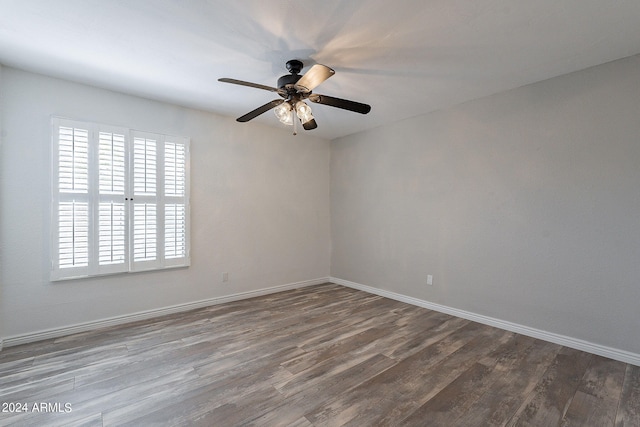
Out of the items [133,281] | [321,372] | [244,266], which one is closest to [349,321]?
[321,372]

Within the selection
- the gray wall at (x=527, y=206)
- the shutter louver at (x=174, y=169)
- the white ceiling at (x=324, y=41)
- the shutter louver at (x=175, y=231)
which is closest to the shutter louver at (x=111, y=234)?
the shutter louver at (x=175, y=231)

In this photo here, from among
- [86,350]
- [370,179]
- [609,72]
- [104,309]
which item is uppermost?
[609,72]

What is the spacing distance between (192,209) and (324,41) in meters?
2.69

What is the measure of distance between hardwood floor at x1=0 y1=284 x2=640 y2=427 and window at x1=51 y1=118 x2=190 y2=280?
773mm

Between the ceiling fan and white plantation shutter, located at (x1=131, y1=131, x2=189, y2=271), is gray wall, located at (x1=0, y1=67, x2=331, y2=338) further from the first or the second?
the ceiling fan

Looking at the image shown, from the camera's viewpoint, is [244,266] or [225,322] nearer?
[225,322]

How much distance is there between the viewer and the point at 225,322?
11.0 feet

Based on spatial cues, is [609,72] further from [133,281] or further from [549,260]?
[133,281]

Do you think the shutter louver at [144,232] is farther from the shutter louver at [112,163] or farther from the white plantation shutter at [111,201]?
the shutter louver at [112,163]

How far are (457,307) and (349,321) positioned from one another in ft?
4.68

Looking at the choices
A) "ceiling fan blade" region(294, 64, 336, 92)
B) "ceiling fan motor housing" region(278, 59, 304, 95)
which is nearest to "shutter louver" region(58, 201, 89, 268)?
"ceiling fan motor housing" region(278, 59, 304, 95)

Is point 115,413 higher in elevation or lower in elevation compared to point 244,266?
lower

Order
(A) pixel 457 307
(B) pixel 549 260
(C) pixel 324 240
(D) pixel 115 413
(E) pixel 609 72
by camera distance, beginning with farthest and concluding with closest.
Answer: (C) pixel 324 240 < (A) pixel 457 307 < (B) pixel 549 260 < (E) pixel 609 72 < (D) pixel 115 413

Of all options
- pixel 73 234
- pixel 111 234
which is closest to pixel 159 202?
pixel 111 234
